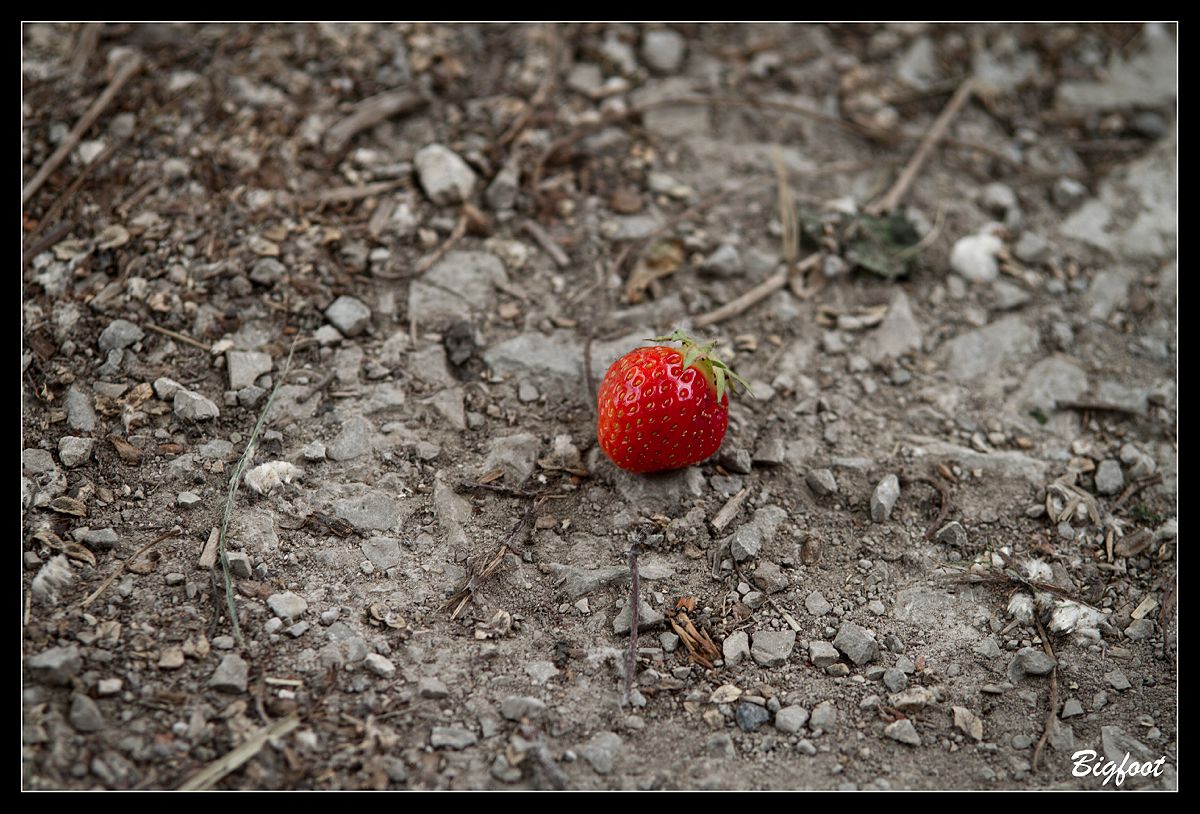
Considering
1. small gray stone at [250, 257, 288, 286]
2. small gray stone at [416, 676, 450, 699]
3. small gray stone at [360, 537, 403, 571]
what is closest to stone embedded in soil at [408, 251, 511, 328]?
small gray stone at [250, 257, 288, 286]

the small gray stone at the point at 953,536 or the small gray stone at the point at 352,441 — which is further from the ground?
the small gray stone at the point at 352,441

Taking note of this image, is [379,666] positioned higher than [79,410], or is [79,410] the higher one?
[79,410]

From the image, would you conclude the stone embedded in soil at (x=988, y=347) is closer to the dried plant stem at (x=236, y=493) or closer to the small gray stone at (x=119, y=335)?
the dried plant stem at (x=236, y=493)

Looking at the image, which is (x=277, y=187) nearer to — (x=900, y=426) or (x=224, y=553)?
(x=224, y=553)

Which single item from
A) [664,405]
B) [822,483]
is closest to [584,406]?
[664,405]

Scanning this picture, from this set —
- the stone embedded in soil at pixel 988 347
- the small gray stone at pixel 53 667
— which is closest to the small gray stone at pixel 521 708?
the small gray stone at pixel 53 667

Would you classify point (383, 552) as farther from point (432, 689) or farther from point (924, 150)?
point (924, 150)
